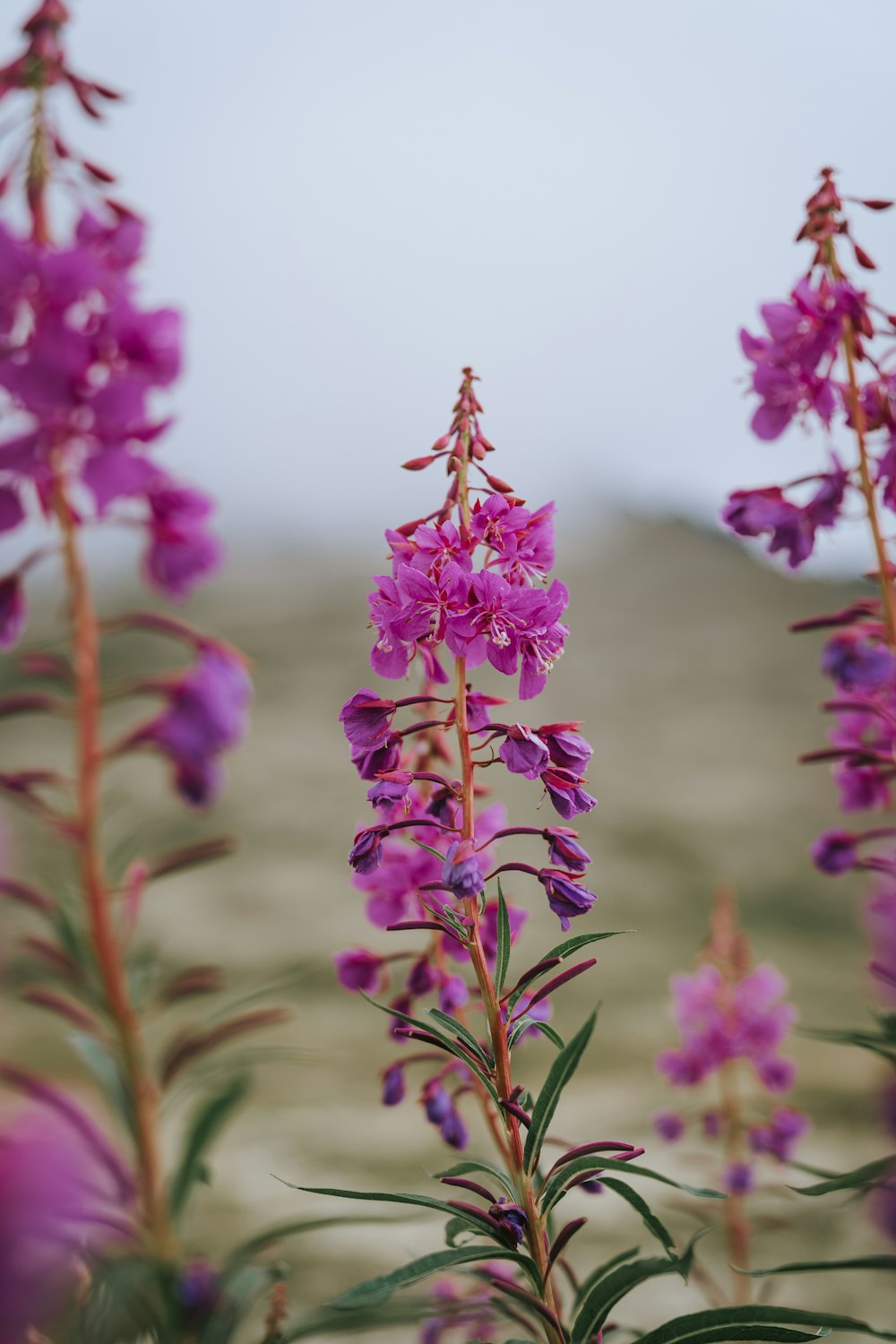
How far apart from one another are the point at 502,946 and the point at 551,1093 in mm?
110

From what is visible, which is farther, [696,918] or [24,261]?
[696,918]

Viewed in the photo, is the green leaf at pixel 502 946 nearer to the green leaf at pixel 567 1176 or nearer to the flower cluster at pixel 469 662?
the flower cluster at pixel 469 662

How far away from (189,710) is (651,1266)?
0.48 metres

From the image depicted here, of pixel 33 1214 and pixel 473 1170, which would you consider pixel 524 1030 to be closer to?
pixel 473 1170

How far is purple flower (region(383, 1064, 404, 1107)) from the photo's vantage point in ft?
2.72

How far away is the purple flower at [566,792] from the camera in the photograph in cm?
66

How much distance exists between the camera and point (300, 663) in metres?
5.64

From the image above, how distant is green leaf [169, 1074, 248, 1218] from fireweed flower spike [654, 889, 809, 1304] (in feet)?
2.19

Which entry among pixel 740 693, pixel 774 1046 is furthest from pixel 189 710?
pixel 740 693

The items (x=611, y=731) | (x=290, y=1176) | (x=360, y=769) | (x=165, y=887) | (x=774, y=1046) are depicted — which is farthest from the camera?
(x=611, y=731)

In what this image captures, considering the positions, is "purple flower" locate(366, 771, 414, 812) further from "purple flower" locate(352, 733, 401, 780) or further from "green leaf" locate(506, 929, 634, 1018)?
"green leaf" locate(506, 929, 634, 1018)

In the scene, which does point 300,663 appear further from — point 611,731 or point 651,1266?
point 651,1266

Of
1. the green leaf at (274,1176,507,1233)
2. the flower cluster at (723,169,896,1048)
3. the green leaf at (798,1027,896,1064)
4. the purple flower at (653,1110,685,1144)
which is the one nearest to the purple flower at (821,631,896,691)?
the flower cluster at (723,169,896,1048)

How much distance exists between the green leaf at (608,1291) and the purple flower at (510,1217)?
0.31ft
